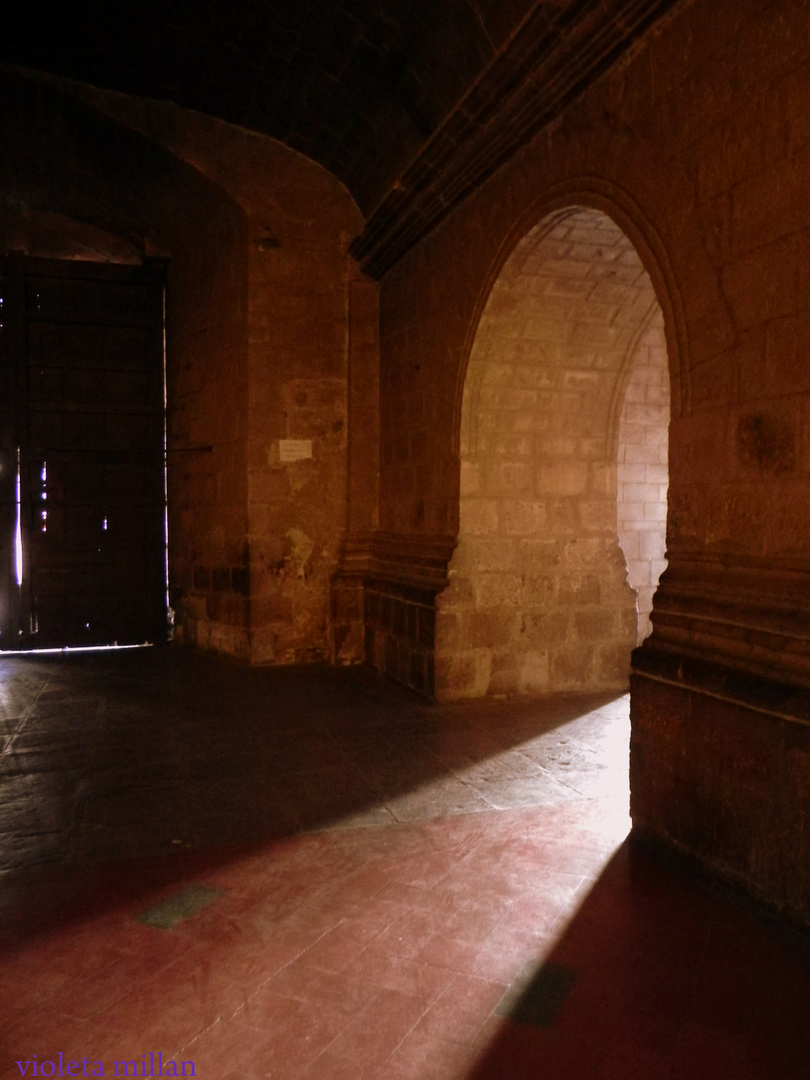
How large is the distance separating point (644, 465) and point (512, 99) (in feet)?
12.1

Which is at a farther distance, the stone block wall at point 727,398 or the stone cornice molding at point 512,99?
the stone cornice molding at point 512,99

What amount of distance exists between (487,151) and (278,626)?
4195mm

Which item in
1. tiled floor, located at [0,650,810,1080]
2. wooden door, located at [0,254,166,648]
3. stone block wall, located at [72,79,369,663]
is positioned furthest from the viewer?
wooden door, located at [0,254,166,648]

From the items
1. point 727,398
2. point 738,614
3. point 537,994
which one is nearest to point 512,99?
point 727,398

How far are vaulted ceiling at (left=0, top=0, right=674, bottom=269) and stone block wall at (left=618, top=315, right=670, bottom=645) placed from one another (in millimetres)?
2491

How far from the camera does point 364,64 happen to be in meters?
5.26

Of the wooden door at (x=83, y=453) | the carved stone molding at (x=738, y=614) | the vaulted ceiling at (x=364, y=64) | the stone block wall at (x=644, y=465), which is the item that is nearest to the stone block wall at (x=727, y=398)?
the carved stone molding at (x=738, y=614)

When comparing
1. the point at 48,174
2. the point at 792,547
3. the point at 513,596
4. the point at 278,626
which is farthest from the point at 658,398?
the point at 48,174

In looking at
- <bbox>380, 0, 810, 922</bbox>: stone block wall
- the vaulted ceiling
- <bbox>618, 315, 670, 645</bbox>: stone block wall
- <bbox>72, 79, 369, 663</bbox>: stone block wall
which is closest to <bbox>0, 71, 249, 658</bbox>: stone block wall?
<bbox>72, 79, 369, 663</bbox>: stone block wall

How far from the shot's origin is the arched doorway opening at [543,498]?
5.07m

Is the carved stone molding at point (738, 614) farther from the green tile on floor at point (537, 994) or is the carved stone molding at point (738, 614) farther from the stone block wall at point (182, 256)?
the stone block wall at point (182, 256)

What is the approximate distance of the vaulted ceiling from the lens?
3809 mm

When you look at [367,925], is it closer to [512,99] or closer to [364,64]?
[512,99]

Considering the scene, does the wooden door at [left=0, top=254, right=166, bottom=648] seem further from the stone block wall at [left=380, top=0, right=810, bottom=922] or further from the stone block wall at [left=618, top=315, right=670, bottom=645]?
the stone block wall at [left=380, top=0, right=810, bottom=922]
